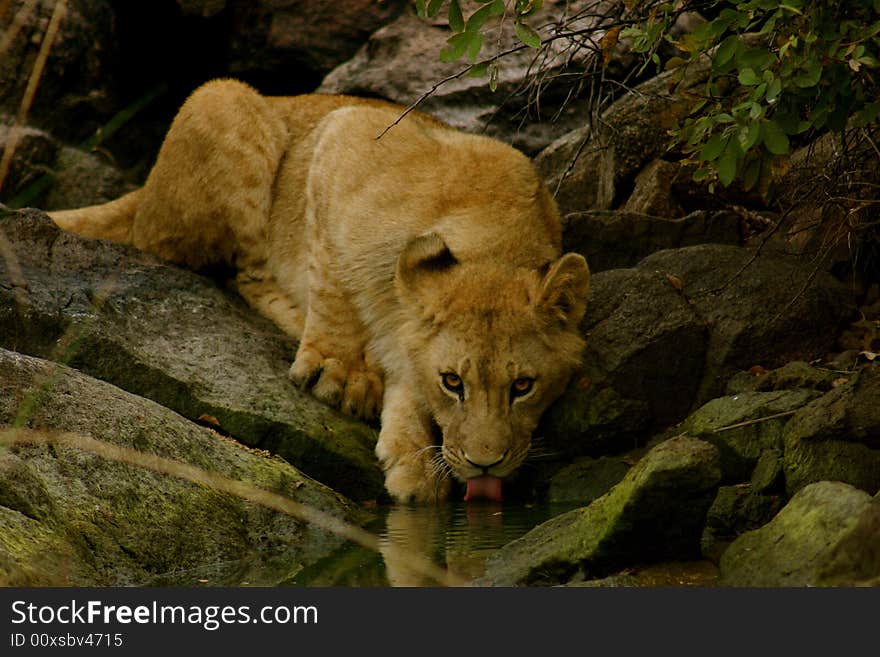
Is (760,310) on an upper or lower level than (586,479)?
upper

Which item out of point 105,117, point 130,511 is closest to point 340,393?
point 130,511

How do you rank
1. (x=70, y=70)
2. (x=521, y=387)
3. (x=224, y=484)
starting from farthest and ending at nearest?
1. (x=70, y=70)
2. (x=521, y=387)
3. (x=224, y=484)

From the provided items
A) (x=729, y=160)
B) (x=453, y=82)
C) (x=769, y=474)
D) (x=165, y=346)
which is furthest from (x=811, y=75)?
(x=453, y=82)

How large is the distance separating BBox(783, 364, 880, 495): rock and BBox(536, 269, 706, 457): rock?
3.62 feet

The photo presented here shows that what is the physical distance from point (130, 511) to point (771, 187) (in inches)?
130

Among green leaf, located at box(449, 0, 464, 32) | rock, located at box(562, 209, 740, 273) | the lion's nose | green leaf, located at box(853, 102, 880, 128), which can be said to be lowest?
the lion's nose

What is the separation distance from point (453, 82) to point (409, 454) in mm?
4312

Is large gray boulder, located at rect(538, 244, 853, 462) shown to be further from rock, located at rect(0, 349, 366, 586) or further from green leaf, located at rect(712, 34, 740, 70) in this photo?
green leaf, located at rect(712, 34, 740, 70)

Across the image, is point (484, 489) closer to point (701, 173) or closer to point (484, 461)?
point (484, 461)

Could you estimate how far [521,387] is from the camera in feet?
18.7

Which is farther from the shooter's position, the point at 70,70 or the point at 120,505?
the point at 70,70

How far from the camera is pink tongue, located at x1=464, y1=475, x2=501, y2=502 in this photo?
5.76m

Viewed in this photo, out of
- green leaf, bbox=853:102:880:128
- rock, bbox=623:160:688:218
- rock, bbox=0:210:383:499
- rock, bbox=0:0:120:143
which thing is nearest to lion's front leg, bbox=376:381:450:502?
rock, bbox=0:210:383:499

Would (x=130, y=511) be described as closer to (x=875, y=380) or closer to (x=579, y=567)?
(x=579, y=567)
